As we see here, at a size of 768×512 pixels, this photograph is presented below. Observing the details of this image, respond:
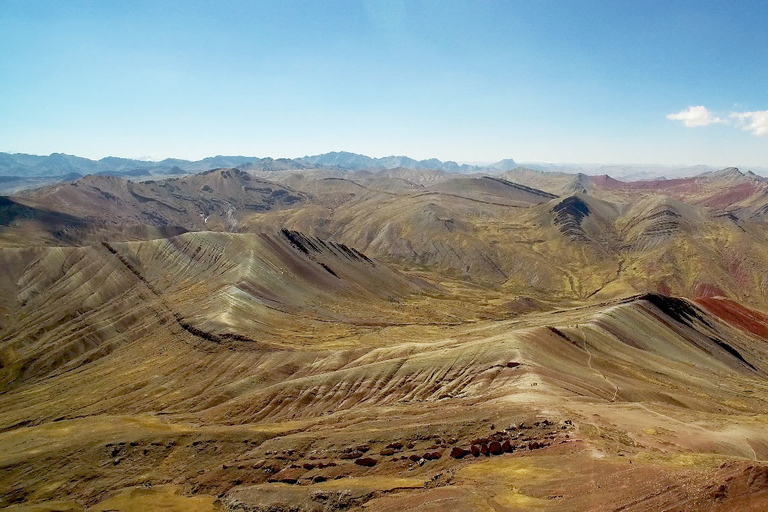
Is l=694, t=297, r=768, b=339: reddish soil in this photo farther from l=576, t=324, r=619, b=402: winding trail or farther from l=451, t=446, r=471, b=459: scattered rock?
l=451, t=446, r=471, b=459: scattered rock

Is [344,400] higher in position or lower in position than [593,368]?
lower

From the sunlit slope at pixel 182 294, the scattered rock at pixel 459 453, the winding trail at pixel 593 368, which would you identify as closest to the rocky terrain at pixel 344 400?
the scattered rock at pixel 459 453

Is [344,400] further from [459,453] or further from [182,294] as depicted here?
[182,294]

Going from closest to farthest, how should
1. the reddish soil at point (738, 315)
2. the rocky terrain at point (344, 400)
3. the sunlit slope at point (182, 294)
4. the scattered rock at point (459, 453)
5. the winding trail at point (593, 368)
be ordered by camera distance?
the rocky terrain at point (344, 400) → the scattered rock at point (459, 453) → the winding trail at point (593, 368) → the sunlit slope at point (182, 294) → the reddish soil at point (738, 315)

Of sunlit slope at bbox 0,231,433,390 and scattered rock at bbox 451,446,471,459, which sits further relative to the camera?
sunlit slope at bbox 0,231,433,390

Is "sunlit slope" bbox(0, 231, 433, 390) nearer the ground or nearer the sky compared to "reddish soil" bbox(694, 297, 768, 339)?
nearer the sky

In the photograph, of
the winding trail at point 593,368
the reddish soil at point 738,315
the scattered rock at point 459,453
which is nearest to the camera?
the scattered rock at point 459,453

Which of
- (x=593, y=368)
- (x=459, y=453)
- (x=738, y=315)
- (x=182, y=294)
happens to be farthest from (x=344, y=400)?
(x=738, y=315)

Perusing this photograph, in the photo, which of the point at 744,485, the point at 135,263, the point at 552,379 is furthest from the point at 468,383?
the point at 135,263

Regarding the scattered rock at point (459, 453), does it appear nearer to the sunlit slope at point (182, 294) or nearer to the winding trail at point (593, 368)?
the winding trail at point (593, 368)

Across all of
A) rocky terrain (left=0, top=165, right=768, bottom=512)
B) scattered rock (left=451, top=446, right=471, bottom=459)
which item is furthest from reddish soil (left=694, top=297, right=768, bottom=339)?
scattered rock (left=451, top=446, right=471, bottom=459)

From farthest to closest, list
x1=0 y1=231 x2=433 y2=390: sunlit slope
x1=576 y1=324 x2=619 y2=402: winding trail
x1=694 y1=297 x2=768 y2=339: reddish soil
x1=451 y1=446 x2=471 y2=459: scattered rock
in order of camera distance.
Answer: x1=694 y1=297 x2=768 y2=339: reddish soil → x1=0 y1=231 x2=433 y2=390: sunlit slope → x1=576 y1=324 x2=619 y2=402: winding trail → x1=451 y1=446 x2=471 y2=459: scattered rock
